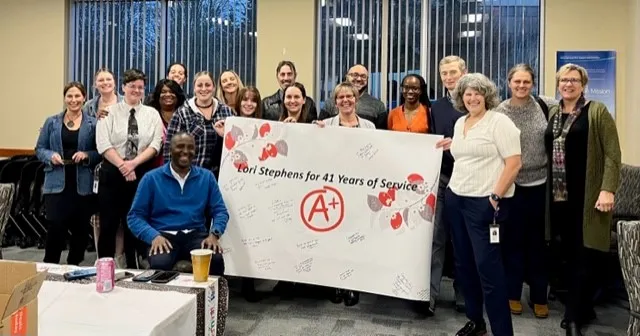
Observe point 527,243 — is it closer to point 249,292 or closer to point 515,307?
point 515,307

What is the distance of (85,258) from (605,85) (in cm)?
501

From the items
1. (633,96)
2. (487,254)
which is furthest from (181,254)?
(633,96)

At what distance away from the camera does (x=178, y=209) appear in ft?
9.50

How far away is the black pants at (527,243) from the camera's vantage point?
3090 mm

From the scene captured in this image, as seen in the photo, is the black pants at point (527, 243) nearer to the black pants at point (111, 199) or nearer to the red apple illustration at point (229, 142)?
the red apple illustration at point (229, 142)

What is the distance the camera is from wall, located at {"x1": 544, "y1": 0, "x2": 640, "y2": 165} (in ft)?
16.5

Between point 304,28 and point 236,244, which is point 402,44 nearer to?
point 304,28

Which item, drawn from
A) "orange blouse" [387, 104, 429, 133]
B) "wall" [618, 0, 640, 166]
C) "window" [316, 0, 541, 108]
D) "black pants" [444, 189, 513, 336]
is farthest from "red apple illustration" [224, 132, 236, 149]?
"wall" [618, 0, 640, 166]

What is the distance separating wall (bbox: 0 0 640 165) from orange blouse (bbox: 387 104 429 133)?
2206 mm

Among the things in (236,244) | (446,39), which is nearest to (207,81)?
(236,244)
